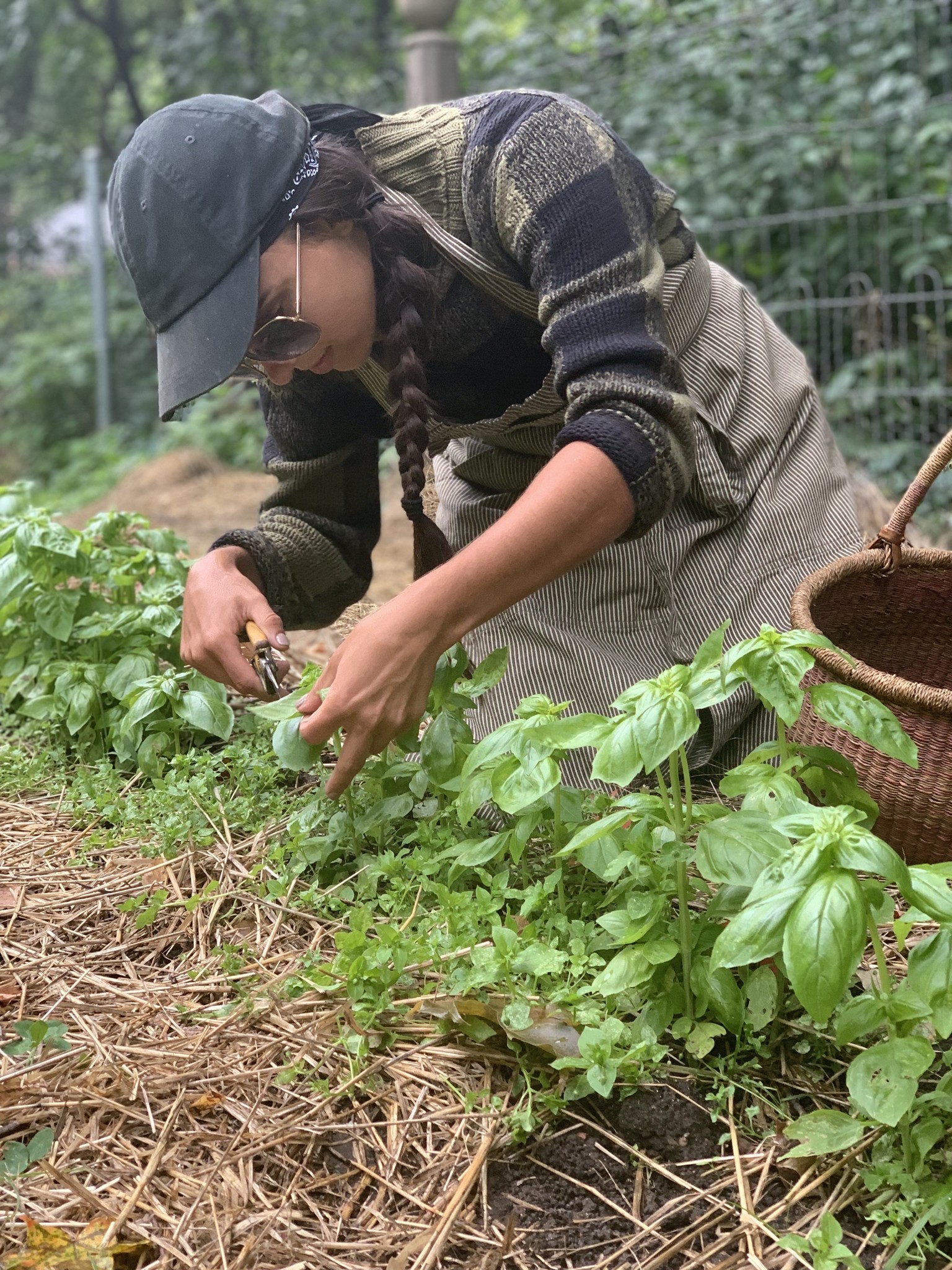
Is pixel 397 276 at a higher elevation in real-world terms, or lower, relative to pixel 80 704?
higher

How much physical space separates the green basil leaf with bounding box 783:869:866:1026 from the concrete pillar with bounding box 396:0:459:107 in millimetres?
3728

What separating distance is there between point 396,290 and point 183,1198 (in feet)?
4.06

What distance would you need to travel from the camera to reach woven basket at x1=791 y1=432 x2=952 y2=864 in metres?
1.61

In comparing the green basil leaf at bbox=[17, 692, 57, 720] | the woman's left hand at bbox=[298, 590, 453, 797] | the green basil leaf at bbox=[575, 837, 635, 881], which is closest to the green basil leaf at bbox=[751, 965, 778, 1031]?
the green basil leaf at bbox=[575, 837, 635, 881]

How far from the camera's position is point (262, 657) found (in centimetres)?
186

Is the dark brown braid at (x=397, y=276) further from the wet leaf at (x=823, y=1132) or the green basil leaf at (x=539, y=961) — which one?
the wet leaf at (x=823, y=1132)

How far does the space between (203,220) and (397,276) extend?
0.30 metres

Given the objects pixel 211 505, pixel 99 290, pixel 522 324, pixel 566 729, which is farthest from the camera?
pixel 99 290

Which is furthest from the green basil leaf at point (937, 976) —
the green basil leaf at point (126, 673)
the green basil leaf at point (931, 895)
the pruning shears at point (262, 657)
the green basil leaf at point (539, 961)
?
the green basil leaf at point (126, 673)

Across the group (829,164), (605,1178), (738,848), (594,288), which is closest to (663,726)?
(738,848)

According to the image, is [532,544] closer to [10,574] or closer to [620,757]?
[620,757]

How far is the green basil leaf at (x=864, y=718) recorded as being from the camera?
1354 millimetres

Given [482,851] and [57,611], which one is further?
[57,611]

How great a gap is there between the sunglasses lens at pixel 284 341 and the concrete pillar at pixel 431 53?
2.80 m
